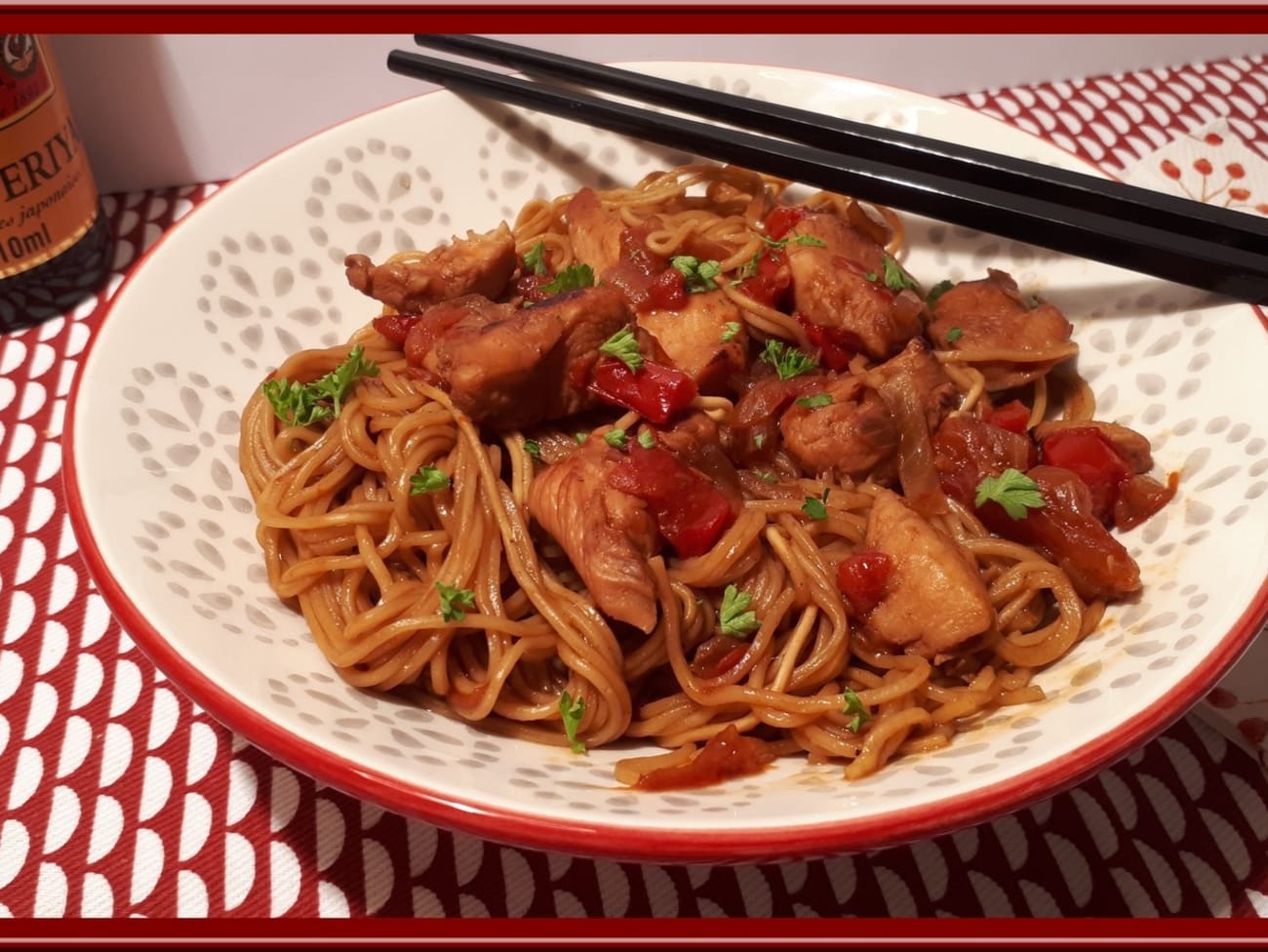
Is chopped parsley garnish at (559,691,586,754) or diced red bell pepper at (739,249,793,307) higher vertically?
diced red bell pepper at (739,249,793,307)

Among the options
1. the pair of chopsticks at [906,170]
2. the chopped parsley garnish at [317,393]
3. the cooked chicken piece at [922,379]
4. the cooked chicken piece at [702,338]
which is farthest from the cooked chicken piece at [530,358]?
the pair of chopsticks at [906,170]

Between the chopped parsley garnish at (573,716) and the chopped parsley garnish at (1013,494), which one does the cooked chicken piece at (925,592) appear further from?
the chopped parsley garnish at (573,716)

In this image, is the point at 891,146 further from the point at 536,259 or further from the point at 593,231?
the point at 536,259

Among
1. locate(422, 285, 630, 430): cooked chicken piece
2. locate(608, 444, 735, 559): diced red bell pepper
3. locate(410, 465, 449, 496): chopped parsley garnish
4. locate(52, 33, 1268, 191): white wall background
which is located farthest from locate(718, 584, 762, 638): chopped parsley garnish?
locate(52, 33, 1268, 191): white wall background

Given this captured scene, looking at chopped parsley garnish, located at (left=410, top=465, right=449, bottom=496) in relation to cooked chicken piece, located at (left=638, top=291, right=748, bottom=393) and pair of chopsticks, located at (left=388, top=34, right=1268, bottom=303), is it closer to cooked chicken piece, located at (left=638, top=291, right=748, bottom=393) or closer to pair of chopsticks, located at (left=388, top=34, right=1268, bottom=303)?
cooked chicken piece, located at (left=638, top=291, right=748, bottom=393)
